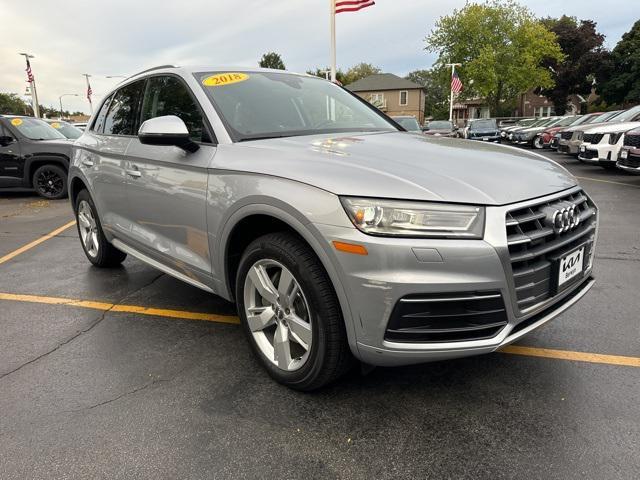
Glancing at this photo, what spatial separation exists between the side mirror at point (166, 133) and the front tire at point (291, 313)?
2.60ft

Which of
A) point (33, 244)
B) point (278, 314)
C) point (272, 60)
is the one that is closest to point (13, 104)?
point (272, 60)

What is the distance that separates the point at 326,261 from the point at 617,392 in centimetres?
171

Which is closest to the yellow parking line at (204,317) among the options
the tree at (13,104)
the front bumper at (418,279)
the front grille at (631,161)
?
the front bumper at (418,279)

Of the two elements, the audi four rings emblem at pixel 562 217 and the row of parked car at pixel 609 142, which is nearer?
the audi four rings emblem at pixel 562 217

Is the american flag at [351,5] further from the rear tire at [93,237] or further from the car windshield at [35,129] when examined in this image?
the rear tire at [93,237]

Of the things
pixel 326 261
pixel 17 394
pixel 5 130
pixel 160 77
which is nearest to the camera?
pixel 326 261

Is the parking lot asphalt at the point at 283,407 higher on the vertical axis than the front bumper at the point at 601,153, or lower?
lower

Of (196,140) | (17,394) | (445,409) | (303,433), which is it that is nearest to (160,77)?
(196,140)

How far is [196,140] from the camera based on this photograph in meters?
3.12

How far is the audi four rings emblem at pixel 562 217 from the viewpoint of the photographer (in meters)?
2.31

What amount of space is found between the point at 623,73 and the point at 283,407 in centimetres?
5445

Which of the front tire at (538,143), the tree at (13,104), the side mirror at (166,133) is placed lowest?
the front tire at (538,143)

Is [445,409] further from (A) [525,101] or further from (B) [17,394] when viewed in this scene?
(A) [525,101]

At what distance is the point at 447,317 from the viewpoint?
2102mm
